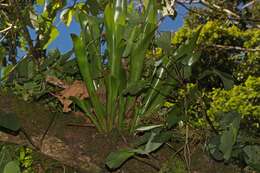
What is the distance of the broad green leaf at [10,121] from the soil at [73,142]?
3 cm

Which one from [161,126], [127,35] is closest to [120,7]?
[127,35]

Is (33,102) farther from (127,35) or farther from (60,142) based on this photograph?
(127,35)

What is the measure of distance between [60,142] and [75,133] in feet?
0.15

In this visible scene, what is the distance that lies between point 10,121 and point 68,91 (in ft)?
0.79

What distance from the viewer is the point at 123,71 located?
1.25 metres

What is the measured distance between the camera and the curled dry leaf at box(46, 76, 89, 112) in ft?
4.05

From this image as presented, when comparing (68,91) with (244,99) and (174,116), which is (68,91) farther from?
(244,99)

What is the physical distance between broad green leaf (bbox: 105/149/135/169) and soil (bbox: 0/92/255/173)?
0.04 metres

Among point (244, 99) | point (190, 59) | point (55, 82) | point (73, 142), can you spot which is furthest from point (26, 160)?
point (244, 99)

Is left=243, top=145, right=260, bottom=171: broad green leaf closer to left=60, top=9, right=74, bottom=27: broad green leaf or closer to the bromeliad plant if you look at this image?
the bromeliad plant

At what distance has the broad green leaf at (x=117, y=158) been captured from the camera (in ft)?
3.43

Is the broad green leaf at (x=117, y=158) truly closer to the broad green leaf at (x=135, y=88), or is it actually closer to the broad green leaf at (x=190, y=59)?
the broad green leaf at (x=135, y=88)

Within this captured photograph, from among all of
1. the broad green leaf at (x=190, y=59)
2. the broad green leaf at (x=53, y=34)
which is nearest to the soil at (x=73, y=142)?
the broad green leaf at (x=190, y=59)

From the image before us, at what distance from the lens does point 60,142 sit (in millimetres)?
1104
